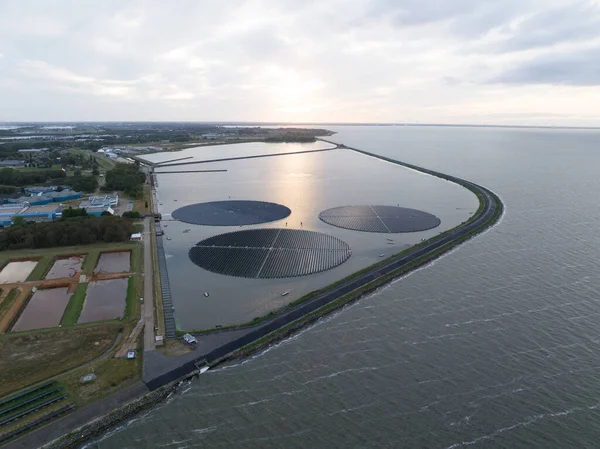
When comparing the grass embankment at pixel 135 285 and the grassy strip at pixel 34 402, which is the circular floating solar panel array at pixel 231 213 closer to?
the grass embankment at pixel 135 285

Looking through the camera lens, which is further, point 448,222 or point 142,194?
point 142,194

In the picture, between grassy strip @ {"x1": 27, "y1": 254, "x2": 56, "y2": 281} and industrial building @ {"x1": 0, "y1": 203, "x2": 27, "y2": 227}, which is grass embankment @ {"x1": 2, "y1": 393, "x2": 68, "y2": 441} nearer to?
grassy strip @ {"x1": 27, "y1": 254, "x2": 56, "y2": 281}

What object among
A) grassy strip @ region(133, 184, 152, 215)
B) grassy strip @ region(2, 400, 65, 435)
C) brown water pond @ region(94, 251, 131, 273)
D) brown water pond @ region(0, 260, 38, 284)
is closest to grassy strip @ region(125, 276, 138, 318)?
brown water pond @ region(94, 251, 131, 273)

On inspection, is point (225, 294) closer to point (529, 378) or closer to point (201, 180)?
point (529, 378)

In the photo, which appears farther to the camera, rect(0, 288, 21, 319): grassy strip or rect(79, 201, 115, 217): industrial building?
rect(79, 201, 115, 217): industrial building

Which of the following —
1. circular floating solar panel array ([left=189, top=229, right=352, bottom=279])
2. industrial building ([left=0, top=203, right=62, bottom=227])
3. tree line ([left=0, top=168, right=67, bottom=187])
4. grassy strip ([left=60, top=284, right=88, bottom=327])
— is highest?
tree line ([left=0, top=168, right=67, bottom=187])

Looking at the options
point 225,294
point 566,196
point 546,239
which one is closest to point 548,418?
point 225,294

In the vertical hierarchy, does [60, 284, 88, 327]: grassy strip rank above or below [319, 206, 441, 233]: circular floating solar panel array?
below
